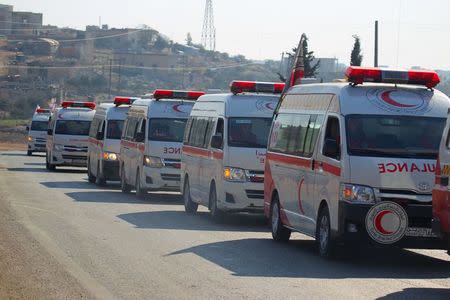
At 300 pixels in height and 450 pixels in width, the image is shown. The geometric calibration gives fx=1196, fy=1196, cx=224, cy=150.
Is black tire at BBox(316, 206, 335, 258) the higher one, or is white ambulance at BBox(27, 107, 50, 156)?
black tire at BBox(316, 206, 335, 258)

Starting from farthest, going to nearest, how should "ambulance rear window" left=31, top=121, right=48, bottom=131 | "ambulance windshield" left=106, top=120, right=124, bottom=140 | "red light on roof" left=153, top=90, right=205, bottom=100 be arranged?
"ambulance rear window" left=31, top=121, right=48, bottom=131 < "ambulance windshield" left=106, top=120, right=124, bottom=140 < "red light on roof" left=153, top=90, right=205, bottom=100

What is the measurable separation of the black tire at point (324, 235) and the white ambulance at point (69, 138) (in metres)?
27.2

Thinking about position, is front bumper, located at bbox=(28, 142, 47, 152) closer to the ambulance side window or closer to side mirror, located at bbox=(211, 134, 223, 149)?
side mirror, located at bbox=(211, 134, 223, 149)

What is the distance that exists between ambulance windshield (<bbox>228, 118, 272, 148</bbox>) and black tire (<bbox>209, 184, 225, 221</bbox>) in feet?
3.74

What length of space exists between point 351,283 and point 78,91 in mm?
129808

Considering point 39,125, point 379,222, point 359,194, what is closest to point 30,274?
point 359,194

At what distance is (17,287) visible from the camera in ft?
42.0

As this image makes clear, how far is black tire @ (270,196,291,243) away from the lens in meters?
18.9

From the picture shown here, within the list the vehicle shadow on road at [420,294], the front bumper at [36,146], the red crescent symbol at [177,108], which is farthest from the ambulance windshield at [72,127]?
the vehicle shadow on road at [420,294]

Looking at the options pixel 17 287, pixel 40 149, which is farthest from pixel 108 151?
pixel 40 149

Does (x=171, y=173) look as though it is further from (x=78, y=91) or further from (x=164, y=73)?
(x=164, y=73)

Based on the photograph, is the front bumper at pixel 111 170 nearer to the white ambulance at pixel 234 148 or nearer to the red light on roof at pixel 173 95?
the red light on roof at pixel 173 95

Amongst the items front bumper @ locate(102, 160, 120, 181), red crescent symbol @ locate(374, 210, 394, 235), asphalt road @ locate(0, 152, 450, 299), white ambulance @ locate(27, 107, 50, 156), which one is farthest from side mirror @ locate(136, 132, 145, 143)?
white ambulance @ locate(27, 107, 50, 156)

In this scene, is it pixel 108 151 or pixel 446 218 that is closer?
pixel 446 218
